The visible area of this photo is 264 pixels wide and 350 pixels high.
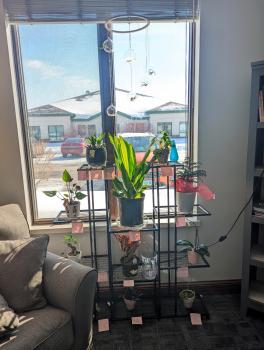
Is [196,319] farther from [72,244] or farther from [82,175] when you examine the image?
[82,175]

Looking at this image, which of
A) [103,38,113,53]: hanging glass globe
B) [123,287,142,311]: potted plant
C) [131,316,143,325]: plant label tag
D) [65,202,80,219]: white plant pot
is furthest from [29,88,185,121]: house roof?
[131,316,143,325]: plant label tag

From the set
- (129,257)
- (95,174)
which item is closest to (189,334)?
(129,257)

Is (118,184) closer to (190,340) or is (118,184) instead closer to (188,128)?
(188,128)

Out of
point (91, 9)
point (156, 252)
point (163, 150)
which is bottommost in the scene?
point (156, 252)

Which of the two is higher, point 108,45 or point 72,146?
point 108,45

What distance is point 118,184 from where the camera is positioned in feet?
5.36

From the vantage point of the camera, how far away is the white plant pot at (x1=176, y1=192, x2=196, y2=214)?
1776 millimetres

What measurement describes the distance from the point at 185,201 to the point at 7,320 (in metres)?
1.17

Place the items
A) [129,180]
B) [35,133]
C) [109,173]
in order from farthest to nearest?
[35,133], [109,173], [129,180]

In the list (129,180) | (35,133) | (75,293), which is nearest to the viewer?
(75,293)

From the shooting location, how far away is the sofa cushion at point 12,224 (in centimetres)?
160

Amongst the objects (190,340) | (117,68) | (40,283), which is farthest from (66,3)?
(190,340)

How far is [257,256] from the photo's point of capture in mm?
1810

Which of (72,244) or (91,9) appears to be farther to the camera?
(72,244)
